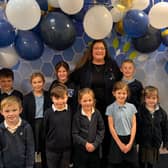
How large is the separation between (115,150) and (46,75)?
104 cm

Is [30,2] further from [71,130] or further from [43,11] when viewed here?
[71,130]

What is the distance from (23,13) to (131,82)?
116cm

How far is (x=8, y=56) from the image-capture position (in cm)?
291

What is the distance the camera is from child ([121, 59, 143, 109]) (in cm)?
311

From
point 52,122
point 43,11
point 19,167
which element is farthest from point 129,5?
point 19,167

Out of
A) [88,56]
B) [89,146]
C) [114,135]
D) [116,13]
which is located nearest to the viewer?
[89,146]

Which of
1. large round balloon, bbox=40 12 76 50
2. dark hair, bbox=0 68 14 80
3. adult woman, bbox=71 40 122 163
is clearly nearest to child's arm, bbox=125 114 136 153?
adult woman, bbox=71 40 122 163

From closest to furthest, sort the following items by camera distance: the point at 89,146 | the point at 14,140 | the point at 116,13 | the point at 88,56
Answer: the point at 14,140
the point at 89,146
the point at 116,13
the point at 88,56

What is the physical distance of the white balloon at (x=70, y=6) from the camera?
2705mm

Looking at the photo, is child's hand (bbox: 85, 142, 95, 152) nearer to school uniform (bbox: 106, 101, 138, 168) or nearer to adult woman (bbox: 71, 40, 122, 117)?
school uniform (bbox: 106, 101, 138, 168)

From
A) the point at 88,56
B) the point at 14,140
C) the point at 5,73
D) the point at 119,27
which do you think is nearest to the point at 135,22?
the point at 119,27

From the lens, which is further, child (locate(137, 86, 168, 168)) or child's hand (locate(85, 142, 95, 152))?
child (locate(137, 86, 168, 168))

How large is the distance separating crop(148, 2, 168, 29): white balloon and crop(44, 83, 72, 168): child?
3.28ft

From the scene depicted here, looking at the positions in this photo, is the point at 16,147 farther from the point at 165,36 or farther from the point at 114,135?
the point at 165,36
